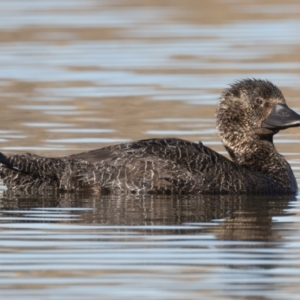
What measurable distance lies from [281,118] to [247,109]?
1.17 ft

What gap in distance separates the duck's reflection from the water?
2 centimetres

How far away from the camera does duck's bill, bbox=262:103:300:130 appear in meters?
12.8

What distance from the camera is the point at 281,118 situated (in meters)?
12.9

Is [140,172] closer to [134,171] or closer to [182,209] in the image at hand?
[134,171]

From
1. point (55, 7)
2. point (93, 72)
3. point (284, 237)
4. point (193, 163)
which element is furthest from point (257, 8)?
point (284, 237)

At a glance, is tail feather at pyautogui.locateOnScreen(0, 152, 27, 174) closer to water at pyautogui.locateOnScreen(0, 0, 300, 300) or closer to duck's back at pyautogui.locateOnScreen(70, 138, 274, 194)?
water at pyautogui.locateOnScreen(0, 0, 300, 300)

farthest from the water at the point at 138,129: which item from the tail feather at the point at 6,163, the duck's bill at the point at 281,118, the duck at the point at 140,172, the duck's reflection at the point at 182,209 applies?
the duck's bill at the point at 281,118

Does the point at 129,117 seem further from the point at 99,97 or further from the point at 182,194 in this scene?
the point at 182,194

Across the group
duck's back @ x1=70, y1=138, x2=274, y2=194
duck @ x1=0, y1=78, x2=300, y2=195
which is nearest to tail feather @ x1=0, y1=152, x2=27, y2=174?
duck @ x1=0, y1=78, x2=300, y2=195

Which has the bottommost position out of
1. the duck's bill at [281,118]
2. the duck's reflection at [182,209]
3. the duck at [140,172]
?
the duck's reflection at [182,209]

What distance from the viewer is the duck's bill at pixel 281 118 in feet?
42.0

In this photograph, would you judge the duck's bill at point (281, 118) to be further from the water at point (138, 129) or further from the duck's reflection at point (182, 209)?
the water at point (138, 129)

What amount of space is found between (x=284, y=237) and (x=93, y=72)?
1209 cm

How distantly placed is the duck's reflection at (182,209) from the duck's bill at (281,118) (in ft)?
2.77
